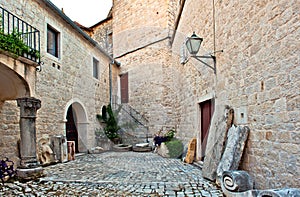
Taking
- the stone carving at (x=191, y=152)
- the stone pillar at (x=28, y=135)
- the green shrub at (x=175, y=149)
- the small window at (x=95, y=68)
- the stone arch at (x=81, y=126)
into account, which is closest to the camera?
the stone pillar at (x=28, y=135)

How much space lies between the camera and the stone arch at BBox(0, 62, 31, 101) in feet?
17.3

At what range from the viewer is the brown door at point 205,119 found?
6059 mm

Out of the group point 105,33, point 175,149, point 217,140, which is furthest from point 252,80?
point 105,33

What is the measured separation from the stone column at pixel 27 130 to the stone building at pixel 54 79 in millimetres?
106

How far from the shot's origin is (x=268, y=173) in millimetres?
3139

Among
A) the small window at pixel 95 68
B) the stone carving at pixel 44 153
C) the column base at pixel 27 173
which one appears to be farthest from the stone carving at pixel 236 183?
the small window at pixel 95 68

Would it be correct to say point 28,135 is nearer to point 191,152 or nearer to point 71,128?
point 191,152

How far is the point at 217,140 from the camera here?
4.40 meters

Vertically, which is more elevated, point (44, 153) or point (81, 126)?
point (81, 126)

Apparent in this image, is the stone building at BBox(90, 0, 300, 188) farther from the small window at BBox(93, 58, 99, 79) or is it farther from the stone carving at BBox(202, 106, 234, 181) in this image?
the small window at BBox(93, 58, 99, 79)

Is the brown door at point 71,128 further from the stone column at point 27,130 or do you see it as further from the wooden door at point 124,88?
the stone column at point 27,130

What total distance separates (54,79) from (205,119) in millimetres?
4798

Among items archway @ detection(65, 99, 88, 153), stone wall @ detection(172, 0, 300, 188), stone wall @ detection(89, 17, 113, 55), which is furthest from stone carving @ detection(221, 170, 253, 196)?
stone wall @ detection(89, 17, 113, 55)

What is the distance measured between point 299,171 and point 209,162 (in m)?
2.11
